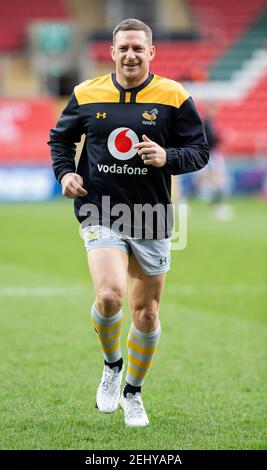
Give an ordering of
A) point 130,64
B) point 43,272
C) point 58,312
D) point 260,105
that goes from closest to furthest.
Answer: point 130,64 → point 58,312 → point 43,272 → point 260,105

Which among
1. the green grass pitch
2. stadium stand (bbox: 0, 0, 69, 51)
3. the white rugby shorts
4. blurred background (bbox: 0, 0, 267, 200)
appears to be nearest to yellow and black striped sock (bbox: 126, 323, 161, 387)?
the green grass pitch

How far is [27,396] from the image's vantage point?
607 cm

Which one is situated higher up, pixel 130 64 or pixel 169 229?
pixel 130 64

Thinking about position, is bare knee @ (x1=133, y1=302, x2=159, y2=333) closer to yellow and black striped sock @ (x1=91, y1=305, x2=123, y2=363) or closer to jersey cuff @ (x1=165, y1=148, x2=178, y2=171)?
yellow and black striped sock @ (x1=91, y1=305, x2=123, y2=363)

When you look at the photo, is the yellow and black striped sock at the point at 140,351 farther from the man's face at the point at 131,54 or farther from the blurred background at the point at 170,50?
the blurred background at the point at 170,50

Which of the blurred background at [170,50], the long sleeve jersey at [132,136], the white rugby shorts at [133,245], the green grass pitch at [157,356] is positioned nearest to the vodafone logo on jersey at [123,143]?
the long sleeve jersey at [132,136]

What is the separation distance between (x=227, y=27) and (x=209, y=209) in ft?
39.9

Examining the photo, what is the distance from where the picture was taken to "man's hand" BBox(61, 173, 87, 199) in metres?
5.44

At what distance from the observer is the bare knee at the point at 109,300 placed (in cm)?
532

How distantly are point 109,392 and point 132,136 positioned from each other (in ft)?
4.81

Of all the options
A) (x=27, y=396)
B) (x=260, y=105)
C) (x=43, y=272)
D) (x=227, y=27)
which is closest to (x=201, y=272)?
(x=43, y=272)

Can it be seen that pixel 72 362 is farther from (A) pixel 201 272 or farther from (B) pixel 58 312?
(A) pixel 201 272

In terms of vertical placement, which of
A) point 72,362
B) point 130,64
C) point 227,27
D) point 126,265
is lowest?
point 227,27

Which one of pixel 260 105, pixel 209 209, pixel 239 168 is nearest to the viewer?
pixel 209 209
